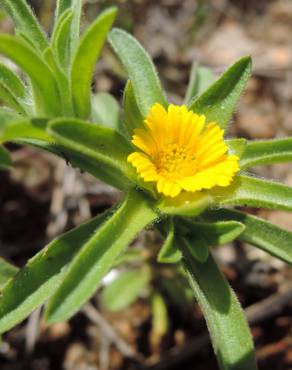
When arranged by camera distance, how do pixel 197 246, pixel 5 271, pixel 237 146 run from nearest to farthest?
1. pixel 197 246
2. pixel 237 146
3. pixel 5 271

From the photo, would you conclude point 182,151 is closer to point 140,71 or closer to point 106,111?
point 140,71

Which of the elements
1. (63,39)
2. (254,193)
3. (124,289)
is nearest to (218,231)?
(254,193)

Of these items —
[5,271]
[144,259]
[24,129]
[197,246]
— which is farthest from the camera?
[144,259]

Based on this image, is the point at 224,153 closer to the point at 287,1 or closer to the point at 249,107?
the point at 249,107

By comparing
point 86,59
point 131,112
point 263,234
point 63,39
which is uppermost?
point 63,39

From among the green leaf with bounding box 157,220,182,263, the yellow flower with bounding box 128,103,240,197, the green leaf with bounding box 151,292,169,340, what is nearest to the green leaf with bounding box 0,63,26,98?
the yellow flower with bounding box 128,103,240,197

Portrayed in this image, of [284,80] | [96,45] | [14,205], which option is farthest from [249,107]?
[96,45]
